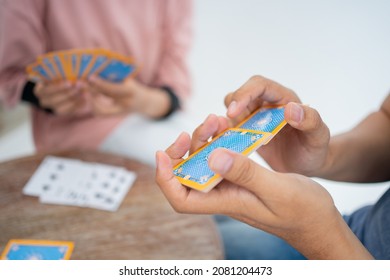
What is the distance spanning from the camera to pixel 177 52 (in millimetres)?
1409

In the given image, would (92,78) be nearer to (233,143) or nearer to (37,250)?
(37,250)

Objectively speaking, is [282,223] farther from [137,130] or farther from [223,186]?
[137,130]

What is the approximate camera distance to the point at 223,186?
563 mm

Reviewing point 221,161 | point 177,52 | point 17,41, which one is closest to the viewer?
point 221,161

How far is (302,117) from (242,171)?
0.18m

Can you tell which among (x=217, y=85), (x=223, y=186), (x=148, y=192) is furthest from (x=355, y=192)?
(x=223, y=186)

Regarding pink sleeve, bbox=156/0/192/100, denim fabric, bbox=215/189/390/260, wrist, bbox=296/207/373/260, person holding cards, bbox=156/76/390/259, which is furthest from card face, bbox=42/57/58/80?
wrist, bbox=296/207/373/260

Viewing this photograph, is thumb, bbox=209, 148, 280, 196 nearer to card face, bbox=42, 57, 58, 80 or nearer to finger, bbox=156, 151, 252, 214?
finger, bbox=156, 151, 252, 214

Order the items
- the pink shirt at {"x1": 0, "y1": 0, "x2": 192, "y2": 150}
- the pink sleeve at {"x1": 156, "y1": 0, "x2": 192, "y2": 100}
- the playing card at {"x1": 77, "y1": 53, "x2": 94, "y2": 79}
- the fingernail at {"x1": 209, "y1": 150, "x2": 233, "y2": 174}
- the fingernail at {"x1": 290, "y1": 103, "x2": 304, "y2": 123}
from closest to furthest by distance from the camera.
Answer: the fingernail at {"x1": 209, "y1": 150, "x2": 233, "y2": 174} → the fingernail at {"x1": 290, "y1": 103, "x2": 304, "y2": 123} → the playing card at {"x1": 77, "y1": 53, "x2": 94, "y2": 79} → the pink shirt at {"x1": 0, "y1": 0, "x2": 192, "y2": 150} → the pink sleeve at {"x1": 156, "y1": 0, "x2": 192, "y2": 100}

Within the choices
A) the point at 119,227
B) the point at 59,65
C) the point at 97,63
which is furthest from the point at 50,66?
the point at 119,227

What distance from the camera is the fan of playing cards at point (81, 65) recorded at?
0.97 m

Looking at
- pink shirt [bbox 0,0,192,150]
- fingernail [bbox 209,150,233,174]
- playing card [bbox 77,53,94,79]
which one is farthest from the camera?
pink shirt [bbox 0,0,192,150]

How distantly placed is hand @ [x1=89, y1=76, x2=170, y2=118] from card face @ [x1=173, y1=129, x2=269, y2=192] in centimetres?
60

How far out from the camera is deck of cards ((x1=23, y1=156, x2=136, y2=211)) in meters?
0.92
